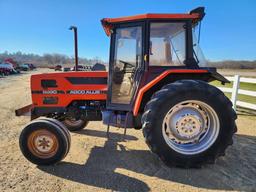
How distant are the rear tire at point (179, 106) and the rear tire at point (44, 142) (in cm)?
135

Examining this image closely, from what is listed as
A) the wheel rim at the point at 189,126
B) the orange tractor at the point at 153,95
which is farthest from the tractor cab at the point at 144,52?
the wheel rim at the point at 189,126

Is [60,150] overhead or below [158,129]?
below

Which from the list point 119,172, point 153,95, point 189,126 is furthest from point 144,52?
point 119,172

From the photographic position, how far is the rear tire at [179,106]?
149 inches

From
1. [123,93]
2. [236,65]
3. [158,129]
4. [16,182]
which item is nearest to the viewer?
[16,182]

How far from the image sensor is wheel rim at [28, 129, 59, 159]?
4.03m

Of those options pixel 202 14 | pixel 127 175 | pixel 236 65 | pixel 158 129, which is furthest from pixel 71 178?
pixel 236 65

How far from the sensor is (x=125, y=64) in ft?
14.7

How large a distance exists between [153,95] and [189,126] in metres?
0.81

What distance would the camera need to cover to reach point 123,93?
4535mm

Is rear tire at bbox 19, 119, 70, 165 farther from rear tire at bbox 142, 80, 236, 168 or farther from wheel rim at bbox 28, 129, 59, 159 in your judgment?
rear tire at bbox 142, 80, 236, 168

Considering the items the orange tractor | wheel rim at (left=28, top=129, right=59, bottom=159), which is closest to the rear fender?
the orange tractor

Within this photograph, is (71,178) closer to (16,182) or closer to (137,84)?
(16,182)

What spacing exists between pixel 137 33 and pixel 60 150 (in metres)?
2.32
